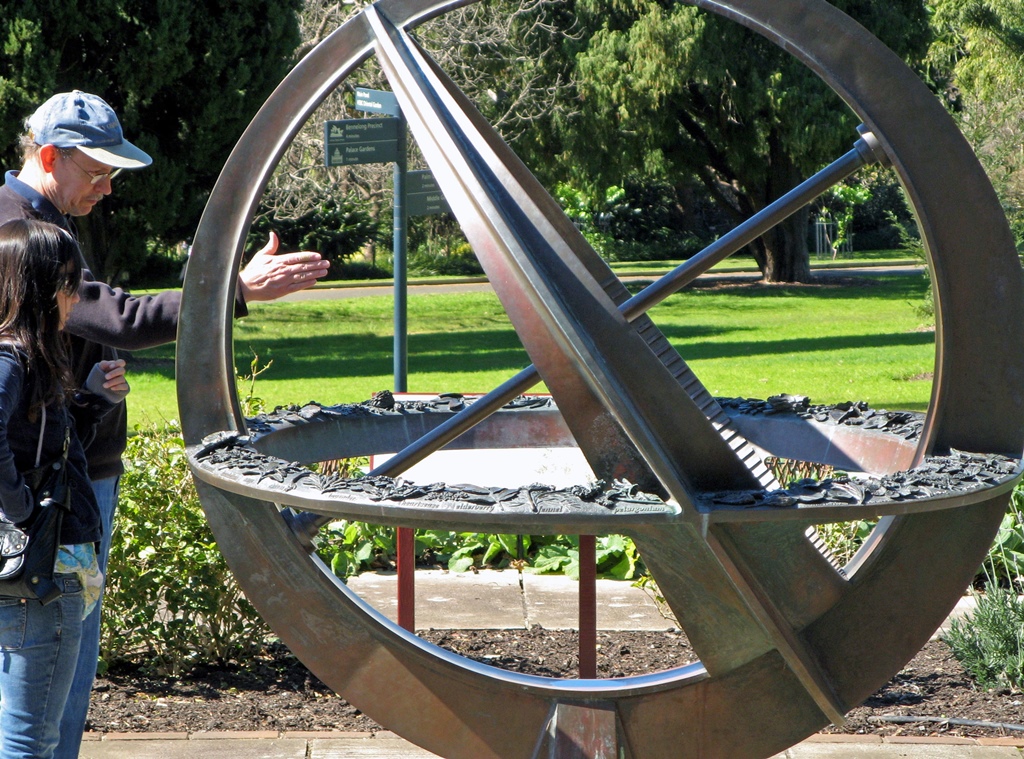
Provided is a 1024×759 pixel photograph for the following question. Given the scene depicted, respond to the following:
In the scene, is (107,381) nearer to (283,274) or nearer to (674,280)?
(283,274)

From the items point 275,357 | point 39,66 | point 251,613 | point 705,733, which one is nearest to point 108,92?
point 39,66

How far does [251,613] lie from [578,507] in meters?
2.66

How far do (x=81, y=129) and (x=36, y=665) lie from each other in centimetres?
127

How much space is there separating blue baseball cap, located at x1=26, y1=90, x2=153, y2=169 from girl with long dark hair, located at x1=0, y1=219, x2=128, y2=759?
0.34m

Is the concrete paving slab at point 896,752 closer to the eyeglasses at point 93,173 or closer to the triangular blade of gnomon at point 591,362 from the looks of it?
the triangular blade of gnomon at point 591,362

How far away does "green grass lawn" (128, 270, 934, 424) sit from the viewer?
37.9ft

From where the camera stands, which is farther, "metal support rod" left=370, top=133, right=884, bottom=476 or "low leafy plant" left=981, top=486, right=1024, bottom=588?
"low leafy plant" left=981, top=486, right=1024, bottom=588

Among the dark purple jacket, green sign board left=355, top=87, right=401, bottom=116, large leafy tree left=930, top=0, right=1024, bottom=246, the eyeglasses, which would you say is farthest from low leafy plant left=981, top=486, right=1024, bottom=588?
large leafy tree left=930, top=0, right=1024, bottom=246

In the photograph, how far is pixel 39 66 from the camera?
11.2 metres

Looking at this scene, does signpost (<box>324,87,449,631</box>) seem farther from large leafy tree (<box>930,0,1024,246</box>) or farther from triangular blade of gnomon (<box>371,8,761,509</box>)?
large leafy tree (<box>930,0,1024,246</box>)

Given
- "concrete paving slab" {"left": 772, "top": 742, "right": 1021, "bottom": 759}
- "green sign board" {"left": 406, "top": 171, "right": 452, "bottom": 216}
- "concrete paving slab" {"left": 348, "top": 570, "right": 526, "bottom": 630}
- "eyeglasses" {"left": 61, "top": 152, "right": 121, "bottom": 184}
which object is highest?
"green sign board" {"left": 406, "top": 171, "right": 452, "bottom": 216}

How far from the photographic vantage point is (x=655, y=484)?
2.43m

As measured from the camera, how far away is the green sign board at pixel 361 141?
324 inches

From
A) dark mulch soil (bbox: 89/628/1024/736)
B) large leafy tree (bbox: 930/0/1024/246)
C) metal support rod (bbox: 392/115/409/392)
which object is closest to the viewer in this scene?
dark mulch soil (bbox: 89/628/1024/736)
